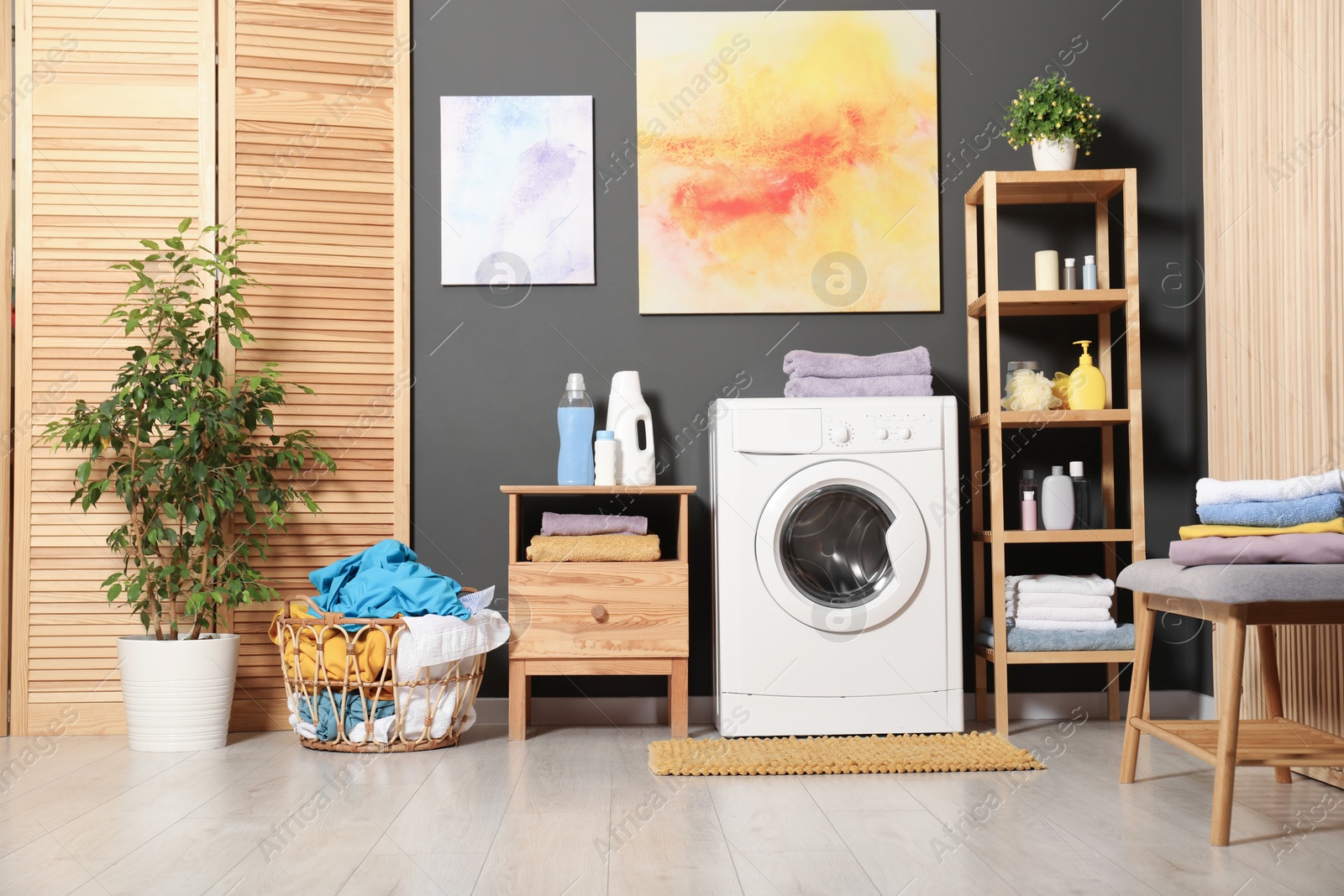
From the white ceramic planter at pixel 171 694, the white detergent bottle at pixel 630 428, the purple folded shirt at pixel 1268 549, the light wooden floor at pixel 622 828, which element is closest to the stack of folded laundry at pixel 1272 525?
the purple folded shirt at pixel 1268 549

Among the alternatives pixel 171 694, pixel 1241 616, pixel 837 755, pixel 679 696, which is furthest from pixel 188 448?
pixel 1241 616

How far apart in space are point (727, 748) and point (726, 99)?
1.83 meters

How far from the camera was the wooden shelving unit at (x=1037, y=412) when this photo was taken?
8.75 ft

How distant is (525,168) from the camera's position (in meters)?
3.01

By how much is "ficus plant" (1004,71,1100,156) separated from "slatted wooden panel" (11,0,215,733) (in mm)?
2274

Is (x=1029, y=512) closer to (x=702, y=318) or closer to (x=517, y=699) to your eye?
(x=702, y=318)

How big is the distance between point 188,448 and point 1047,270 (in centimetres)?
235

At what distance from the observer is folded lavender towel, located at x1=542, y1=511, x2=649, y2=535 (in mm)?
2703

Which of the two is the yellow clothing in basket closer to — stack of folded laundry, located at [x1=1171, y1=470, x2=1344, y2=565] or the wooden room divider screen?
the wooden room divider screen

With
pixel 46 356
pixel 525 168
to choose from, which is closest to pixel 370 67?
pixel 525 168

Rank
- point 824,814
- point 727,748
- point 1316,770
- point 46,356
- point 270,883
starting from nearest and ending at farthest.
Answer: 1. point 270,883
2. point 824,814
3. point 1316,770
4. point 727,748
5. point 46,356

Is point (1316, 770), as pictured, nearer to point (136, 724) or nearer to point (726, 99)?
point (726, 99)

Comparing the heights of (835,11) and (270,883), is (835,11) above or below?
above

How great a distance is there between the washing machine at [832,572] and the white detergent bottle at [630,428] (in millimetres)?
236
